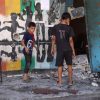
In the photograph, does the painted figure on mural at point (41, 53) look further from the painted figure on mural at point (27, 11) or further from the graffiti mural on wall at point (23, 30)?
the painted figure on mural at point (27, 11)

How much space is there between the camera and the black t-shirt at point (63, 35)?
32.1ft

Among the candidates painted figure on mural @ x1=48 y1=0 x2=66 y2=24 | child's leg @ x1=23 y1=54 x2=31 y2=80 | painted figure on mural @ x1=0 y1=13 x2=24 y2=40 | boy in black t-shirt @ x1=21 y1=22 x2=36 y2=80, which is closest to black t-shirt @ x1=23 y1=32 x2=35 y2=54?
boy in black t-shirt @ x1=21 y1=22 x2=36 y2=80

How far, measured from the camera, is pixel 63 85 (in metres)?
10.1

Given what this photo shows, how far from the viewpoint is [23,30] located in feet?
36.6

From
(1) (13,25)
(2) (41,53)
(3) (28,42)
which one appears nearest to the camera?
(3) (28,42)

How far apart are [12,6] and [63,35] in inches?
76.4

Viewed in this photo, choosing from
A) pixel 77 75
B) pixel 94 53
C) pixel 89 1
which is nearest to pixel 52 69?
pixel 77 75

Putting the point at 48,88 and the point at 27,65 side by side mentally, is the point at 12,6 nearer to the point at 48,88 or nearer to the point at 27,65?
the point at 27,65

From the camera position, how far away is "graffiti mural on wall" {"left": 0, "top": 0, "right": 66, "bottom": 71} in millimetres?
→ 11008

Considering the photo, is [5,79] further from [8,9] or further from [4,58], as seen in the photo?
[8,9]

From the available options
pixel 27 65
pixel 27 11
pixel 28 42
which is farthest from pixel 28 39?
pixel 27 11

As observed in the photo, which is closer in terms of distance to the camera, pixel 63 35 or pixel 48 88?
pixel 48 88

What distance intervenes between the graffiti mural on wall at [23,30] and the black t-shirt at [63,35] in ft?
4.97

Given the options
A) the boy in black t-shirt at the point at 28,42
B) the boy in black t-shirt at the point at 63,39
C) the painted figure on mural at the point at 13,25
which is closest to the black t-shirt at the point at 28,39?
the boy in black t-shirt at the point at 28,42
